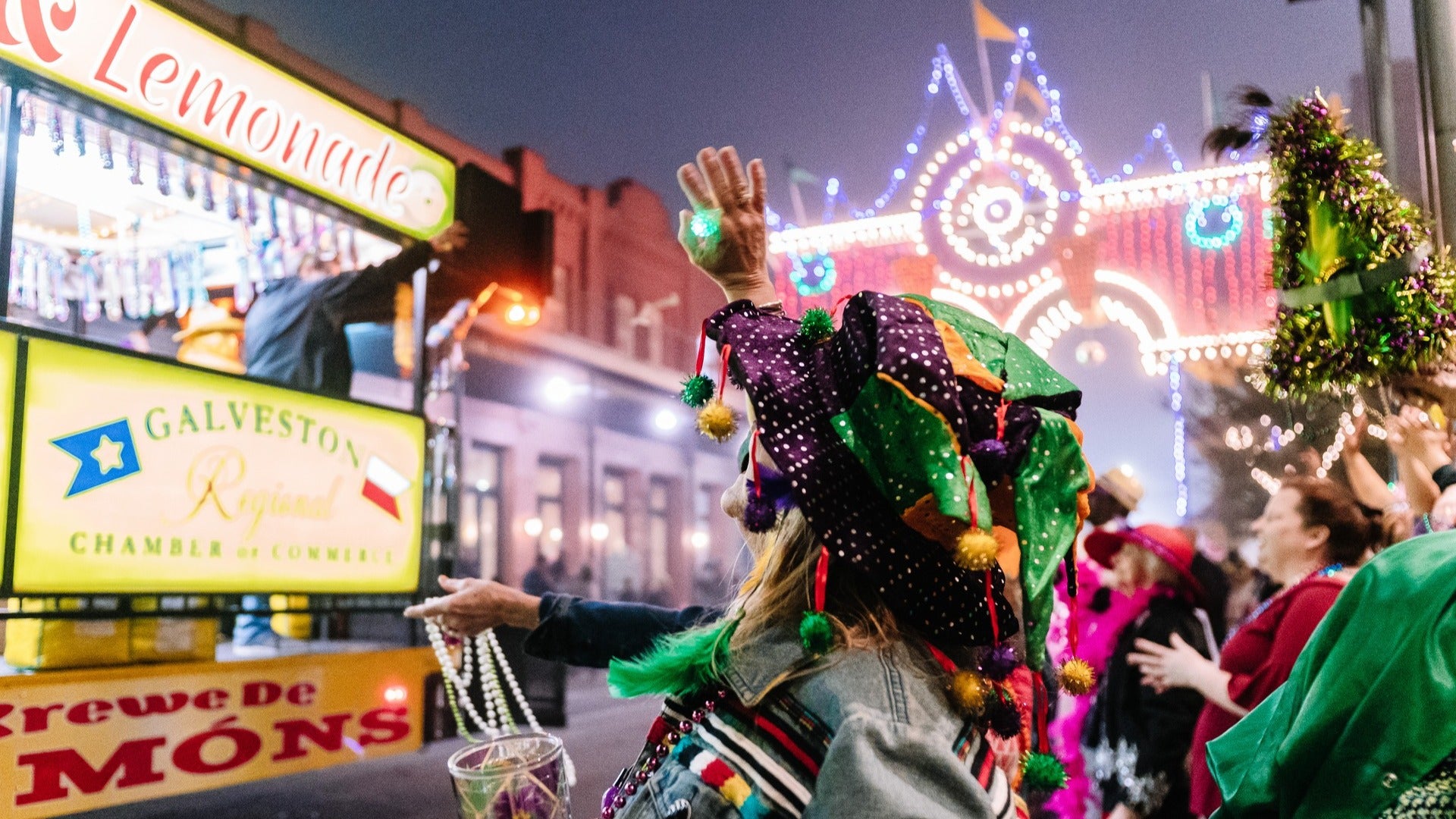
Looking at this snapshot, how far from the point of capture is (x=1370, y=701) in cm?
104

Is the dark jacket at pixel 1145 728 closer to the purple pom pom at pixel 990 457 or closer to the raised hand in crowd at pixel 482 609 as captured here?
the raised hand in crowd at pixel 482 609

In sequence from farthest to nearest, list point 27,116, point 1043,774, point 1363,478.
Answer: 1. point 1363,478
2. point 27,116
3. point 1043,774

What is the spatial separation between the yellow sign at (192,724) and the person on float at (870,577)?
2113mm

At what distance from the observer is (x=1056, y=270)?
7676 millimetres

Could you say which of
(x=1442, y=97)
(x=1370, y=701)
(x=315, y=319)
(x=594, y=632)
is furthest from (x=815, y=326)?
(x=315, y=319)

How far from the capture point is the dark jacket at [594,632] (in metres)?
1.96

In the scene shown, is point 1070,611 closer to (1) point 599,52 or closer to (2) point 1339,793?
(2) point 1339,793

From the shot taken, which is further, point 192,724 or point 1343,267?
point 192,724

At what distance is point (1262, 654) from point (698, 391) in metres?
2.53

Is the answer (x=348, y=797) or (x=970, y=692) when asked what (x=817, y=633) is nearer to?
(x=970, y=692)

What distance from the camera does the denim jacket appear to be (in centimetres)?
94

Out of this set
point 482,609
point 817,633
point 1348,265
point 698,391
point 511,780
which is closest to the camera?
point 817,633

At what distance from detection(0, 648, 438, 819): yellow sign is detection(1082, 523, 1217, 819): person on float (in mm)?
2807

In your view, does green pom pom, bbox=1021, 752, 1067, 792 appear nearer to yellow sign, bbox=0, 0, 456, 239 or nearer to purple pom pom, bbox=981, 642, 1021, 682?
purple pom pom, bbox=981, 642, 1021, 682
